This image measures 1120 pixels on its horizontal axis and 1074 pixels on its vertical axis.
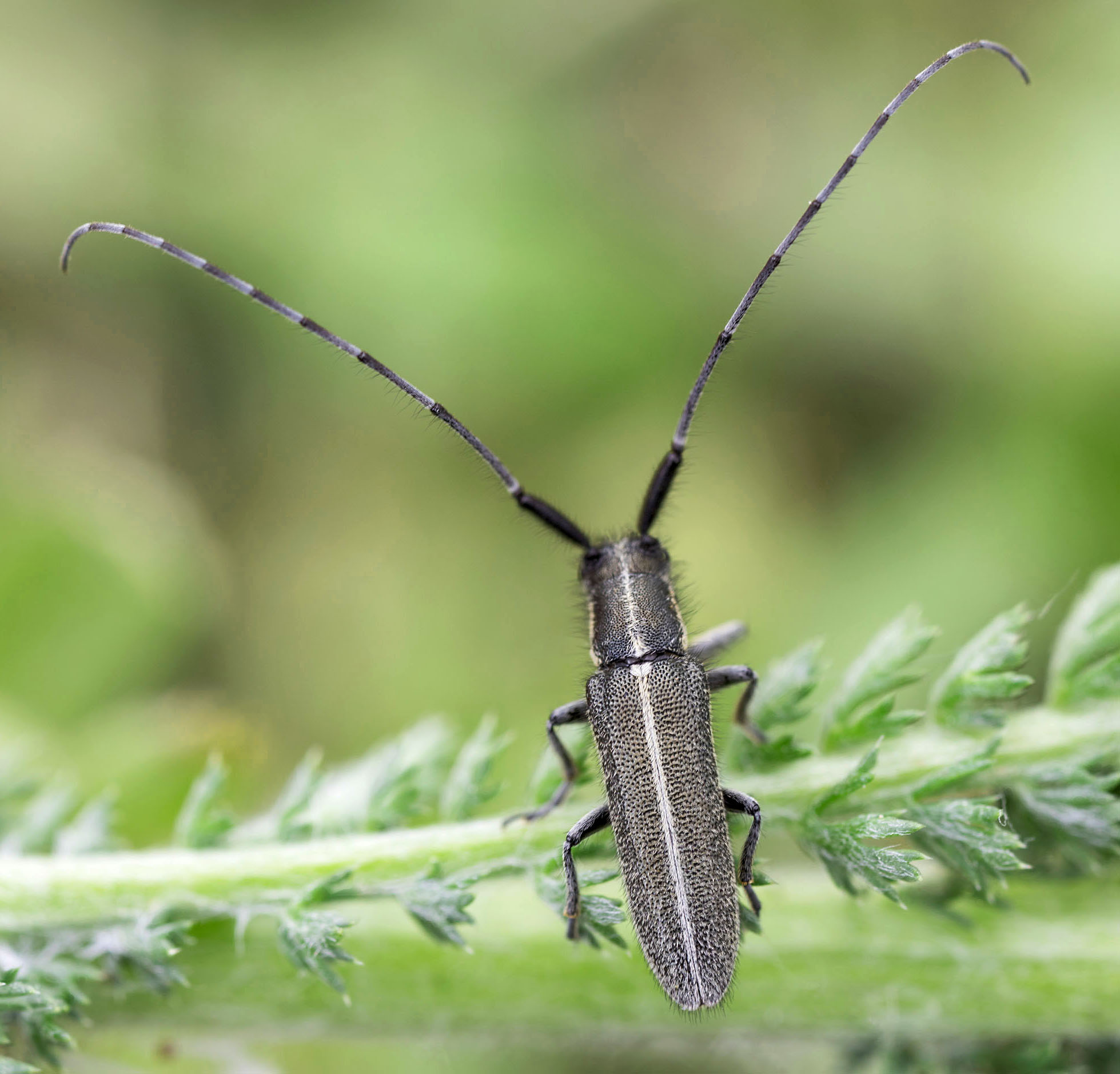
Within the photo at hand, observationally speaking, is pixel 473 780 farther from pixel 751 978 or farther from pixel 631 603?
pixel 751 978

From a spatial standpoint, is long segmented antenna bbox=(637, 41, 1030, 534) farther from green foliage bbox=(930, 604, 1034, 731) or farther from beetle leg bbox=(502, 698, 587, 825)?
green foliage bbox=(930, 604, 1034, 731)

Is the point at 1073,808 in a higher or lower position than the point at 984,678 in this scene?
lower

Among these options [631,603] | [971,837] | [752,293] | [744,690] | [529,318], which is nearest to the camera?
[971,837]

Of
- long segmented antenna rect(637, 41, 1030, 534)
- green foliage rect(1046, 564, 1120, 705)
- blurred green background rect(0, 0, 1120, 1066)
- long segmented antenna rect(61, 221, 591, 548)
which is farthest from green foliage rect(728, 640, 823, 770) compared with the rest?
blurred green background rect(0, 0, 1120, 1066)

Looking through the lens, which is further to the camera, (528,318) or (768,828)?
(528,318)

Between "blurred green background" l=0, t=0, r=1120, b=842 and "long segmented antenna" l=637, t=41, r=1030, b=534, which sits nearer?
"long segmented antenna" l=637, t=41, r=1030, b=534

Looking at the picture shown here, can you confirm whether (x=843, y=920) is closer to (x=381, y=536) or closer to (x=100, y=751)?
(x=100, y=751)

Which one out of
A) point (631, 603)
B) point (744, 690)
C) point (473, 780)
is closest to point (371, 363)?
point (631, 603)

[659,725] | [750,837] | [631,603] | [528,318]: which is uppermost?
[528,318]
